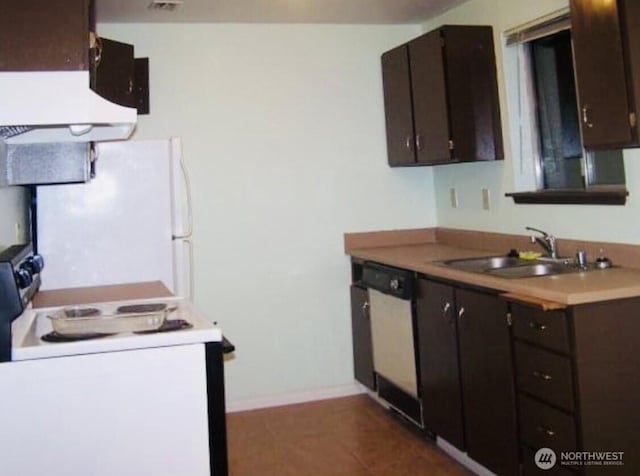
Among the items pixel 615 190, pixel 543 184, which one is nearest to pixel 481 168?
pixel 543 184

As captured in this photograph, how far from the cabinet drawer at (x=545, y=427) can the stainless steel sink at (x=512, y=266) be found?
51 centimetres

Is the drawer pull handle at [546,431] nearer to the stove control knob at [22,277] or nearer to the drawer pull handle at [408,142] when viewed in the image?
the stove control knob at [22,277]

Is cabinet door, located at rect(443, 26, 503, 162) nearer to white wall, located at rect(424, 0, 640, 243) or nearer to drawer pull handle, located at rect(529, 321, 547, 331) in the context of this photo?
white wall, located at rect(424, 0, 640, 243)

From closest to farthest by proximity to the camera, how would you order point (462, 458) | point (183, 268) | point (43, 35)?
1. point (43, 35)
2. point (462, 458)
3. point (183, 268)

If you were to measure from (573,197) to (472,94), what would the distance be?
844mm

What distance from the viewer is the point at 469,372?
2.75 meters

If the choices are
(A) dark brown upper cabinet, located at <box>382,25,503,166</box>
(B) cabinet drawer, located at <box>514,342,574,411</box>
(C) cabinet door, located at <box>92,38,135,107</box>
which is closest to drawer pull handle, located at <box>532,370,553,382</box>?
(B) cabinet drawer, located at <box>514,342,574,411</box>

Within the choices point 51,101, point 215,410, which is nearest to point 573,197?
point 215,410

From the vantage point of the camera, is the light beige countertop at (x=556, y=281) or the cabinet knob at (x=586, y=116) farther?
the cabinet knob at (x=586, y=116)

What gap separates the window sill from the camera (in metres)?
2.63

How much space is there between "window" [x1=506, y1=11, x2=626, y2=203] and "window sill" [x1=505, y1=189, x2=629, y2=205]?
0.11ft

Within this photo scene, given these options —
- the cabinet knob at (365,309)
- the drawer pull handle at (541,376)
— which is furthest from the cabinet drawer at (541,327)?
the cabinet knob at (365,309)

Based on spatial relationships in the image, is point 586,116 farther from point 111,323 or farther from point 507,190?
point 111,323

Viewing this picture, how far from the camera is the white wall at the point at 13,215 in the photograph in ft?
8.27
